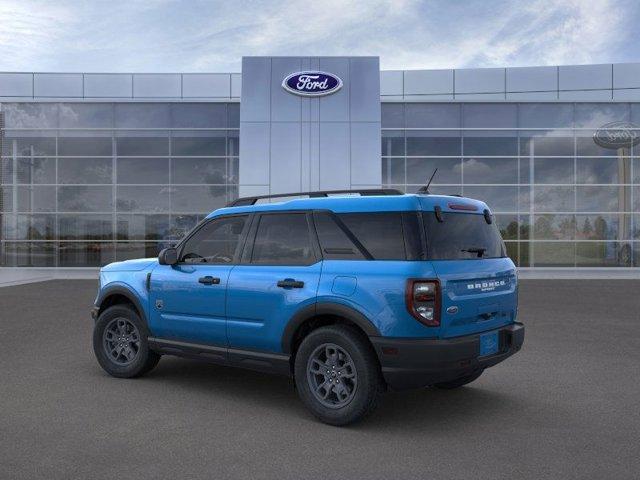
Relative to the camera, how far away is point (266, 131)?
924 inches

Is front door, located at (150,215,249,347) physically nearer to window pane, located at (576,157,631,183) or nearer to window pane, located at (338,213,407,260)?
window pane, located at (338,213,407,260)

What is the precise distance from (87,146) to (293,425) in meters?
24.5

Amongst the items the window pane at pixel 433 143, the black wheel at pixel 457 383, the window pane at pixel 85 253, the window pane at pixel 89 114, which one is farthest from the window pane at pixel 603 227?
the black wheel at pixel 457 383

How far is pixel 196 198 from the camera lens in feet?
85.4

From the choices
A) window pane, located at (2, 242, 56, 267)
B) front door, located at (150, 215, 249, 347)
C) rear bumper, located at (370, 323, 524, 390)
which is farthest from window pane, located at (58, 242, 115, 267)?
rear bumper, located at (370, 323, 524, 390)

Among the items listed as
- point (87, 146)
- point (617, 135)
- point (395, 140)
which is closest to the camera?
point (617, 135)

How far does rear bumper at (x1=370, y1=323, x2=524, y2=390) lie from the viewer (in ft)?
14.4

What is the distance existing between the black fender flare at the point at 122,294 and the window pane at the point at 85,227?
67.4 feet

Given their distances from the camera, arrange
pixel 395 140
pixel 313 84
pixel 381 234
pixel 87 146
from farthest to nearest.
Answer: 1. pixel 395 140
2. pixel 87 146
3. pixel 313 84
4. pixel 381 234

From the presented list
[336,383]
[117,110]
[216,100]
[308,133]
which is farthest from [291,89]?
[336,383]

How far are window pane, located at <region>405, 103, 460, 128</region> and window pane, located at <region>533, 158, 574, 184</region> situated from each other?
13.2ft

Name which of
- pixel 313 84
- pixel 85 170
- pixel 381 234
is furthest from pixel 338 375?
pixel 85 170

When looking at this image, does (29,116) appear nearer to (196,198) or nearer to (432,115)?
(196,198)

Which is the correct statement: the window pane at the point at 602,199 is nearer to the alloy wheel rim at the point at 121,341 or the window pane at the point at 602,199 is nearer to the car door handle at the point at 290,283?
the alloy wheel rim at the point at 121,341
